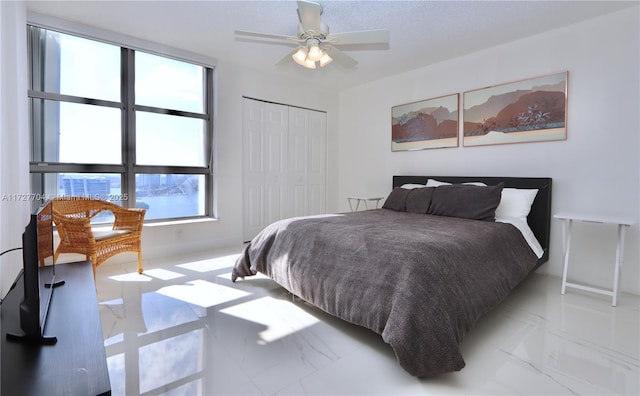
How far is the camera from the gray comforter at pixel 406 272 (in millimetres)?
1503

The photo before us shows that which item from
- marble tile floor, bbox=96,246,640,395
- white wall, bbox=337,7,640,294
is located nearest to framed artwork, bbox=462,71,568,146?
white wall, bbox=337,7,640,294

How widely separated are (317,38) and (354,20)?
0.61m

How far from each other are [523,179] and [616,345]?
1.73 m

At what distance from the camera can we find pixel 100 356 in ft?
2.97

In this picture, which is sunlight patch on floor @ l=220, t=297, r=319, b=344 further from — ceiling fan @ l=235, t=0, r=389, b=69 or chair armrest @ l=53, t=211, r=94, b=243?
ceiling fan @ l=235, t=0, r=389, b=69

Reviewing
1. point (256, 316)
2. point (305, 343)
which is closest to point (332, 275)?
point (305, 343)

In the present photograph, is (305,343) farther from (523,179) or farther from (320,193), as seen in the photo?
(320,193)

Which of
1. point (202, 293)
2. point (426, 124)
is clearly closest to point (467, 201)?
point (426, 124)

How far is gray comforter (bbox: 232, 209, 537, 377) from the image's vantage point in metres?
1.50

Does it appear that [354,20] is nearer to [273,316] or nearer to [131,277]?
[273,316]

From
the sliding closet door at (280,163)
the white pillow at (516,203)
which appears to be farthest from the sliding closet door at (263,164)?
the white pillow at (516,203)

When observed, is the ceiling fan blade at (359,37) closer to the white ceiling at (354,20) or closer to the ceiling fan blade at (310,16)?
the ceiling fan blade at (310,16)

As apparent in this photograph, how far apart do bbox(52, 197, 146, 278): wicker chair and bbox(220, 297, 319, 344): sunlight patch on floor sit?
3.96 feet

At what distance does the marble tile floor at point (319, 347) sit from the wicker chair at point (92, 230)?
13.6 inches
